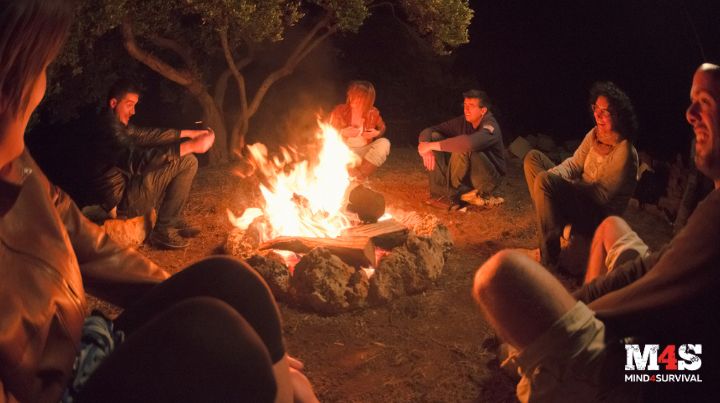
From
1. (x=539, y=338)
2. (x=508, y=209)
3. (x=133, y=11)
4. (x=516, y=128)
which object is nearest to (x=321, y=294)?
(x=539, y=338)

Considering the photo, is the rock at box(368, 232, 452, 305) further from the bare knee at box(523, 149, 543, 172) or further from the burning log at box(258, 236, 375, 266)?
the bare knee at box(523, 149, 543, 172)

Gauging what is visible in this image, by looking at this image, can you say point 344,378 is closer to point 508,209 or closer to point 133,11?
point 508,209

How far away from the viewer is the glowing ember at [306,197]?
5730 mm

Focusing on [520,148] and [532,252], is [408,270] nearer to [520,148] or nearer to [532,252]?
[532,252]

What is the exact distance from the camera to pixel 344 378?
150 inches

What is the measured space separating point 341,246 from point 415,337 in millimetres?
1137

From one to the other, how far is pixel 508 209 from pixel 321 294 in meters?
3.58

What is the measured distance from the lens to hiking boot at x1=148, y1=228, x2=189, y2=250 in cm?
595

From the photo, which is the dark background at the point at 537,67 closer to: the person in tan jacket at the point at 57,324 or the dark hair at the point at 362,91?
the dark hair at the point at 362,91

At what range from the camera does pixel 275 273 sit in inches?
188

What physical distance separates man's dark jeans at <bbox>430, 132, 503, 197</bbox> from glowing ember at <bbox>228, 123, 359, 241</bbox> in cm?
121

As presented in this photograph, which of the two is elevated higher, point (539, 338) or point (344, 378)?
point (539, 338)

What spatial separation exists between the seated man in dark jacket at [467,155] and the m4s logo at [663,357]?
5171 mm

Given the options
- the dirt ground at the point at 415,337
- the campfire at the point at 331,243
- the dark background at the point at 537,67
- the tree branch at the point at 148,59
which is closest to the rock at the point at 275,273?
the campfire at the point at 331,243
